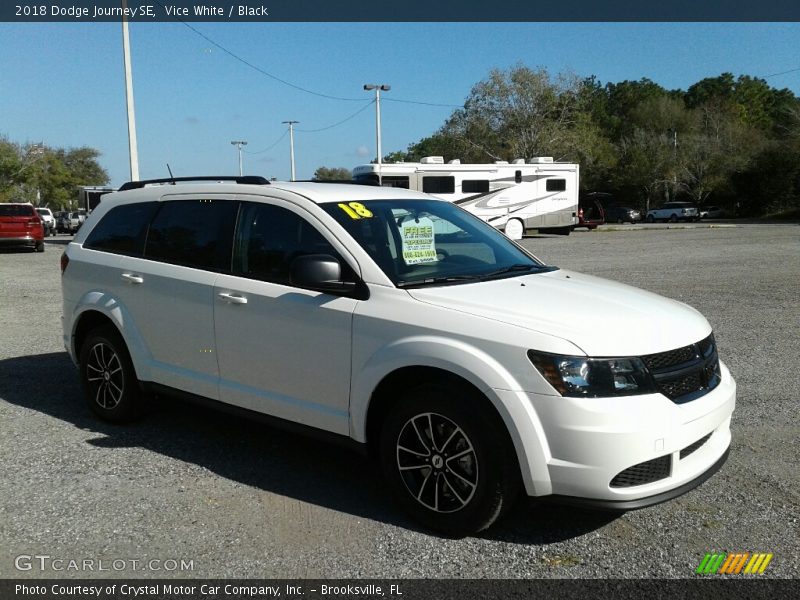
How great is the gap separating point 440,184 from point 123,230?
25834mm

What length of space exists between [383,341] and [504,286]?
0.78m

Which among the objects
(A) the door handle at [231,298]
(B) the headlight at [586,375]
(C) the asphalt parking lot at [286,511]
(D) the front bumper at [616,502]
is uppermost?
(A) the door handle at [231,298]

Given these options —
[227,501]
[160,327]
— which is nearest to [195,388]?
[160,327]

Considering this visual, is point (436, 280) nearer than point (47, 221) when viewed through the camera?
Yes

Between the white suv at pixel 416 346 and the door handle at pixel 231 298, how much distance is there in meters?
0.01

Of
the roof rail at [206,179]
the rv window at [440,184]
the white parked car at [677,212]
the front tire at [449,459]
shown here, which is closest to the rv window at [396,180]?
the rv window at [440,184]

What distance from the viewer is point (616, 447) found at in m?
3.34

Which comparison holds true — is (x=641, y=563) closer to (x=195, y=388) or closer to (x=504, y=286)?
(x=504, y=286)

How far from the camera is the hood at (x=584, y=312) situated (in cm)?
348

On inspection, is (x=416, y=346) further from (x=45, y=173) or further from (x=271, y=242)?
(x=45, y=173)

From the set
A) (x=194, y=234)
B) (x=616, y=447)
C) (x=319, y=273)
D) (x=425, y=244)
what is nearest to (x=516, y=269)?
(x=425, y=244)

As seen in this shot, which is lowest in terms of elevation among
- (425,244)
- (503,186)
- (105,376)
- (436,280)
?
(105,376)

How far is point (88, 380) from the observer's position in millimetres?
5758

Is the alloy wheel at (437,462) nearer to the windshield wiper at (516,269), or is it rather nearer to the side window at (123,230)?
the windshield wiper at (516,269)
